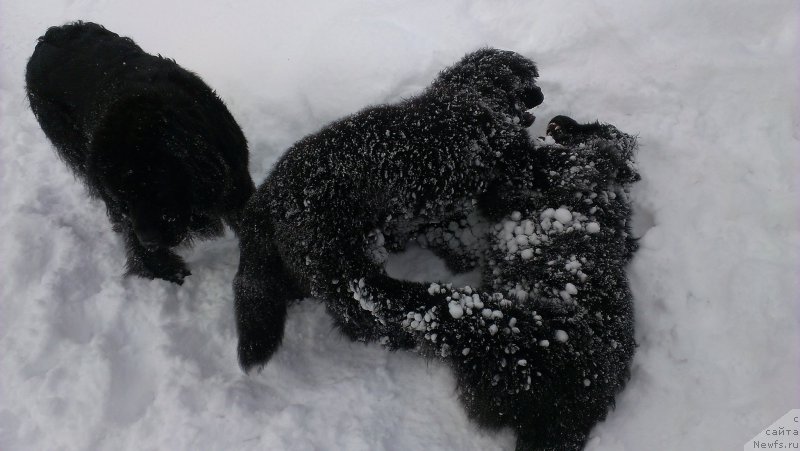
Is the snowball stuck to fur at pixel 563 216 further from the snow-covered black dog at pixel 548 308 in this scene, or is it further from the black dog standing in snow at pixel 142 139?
the black dog standing in snow at pixel 142 139

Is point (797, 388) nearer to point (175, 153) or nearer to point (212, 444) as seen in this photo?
point (212, 444)

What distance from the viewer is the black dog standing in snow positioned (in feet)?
7.95

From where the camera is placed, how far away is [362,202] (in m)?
2.65

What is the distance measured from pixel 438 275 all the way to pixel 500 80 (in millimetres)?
1341

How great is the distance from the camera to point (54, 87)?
3131 millimetres

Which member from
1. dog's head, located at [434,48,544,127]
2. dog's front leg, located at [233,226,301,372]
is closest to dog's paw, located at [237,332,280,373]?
dog's front leg, located at [233,226,301,372]

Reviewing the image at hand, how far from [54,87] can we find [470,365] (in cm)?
308

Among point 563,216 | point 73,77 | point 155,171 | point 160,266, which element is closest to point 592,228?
point 563,216

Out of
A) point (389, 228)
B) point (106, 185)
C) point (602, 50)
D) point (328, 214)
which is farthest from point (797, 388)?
point (106, 185)

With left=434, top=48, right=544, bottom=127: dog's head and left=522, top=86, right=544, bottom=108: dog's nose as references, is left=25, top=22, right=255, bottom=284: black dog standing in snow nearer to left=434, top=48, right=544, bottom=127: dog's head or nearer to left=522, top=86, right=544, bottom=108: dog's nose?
left=434, top=48, right=544, bottom=127: dog's head

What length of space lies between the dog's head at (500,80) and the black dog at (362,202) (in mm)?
201

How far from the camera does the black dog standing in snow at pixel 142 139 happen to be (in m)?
2.42

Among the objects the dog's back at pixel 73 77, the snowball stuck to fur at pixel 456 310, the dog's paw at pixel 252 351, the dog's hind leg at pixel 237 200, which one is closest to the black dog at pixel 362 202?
the dog's paw at pixel 252 351

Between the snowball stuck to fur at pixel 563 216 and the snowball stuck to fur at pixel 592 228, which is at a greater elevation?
the snowball stuck to fur at pixel 592 228
